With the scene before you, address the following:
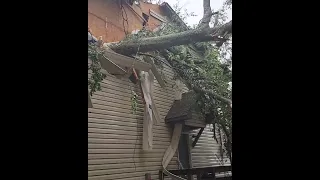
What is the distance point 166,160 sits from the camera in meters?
0.86

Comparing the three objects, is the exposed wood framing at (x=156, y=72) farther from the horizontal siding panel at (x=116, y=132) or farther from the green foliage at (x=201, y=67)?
the horizontal siding panel at (x=116, y=132)

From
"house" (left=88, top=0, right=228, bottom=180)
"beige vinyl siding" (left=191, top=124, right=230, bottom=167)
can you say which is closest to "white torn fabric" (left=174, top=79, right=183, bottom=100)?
"house" (left=88, top=0, right=228, bottom=180)

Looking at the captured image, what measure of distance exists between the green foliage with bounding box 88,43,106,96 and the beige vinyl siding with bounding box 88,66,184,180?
18 millimetres

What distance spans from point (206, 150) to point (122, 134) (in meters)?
0.23

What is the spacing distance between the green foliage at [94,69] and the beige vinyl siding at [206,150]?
291 millimetres

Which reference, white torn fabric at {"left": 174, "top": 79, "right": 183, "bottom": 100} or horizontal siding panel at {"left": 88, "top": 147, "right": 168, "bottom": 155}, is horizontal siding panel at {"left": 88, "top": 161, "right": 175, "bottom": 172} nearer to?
horizontal siding panel at {"left": 88, "top": 147, "right": 168, "bottom": 155}

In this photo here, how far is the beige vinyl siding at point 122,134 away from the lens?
809mm

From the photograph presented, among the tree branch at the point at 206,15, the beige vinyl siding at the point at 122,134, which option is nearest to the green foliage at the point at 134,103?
the beige vinyl siding at the point at 122,134

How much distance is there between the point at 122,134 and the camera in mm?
886

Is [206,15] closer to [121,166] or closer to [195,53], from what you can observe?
[195,53]

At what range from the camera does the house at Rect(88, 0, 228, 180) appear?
822 millimetres
